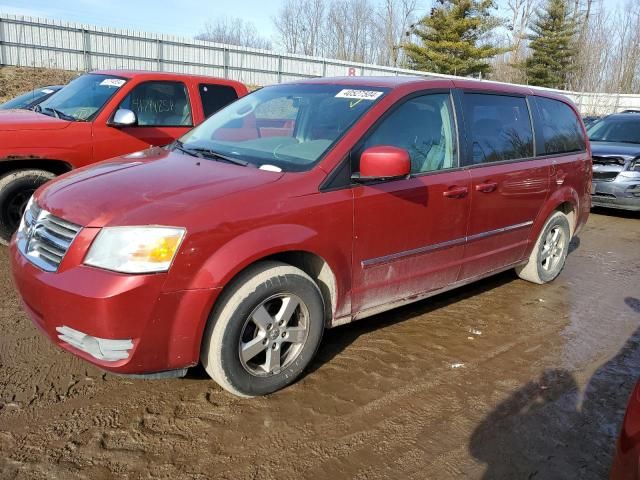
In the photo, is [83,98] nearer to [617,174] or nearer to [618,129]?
[617,174]

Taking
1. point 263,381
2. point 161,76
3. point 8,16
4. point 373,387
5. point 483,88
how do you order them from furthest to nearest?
1. point 8,16
2. point 161,76
3. point 483,88
4. point 373,387
5. point 263,381

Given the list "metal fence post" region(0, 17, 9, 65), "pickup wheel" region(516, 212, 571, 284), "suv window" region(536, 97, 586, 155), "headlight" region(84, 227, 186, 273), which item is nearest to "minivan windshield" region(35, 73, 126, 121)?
"headlight" region(84, 227, 186, 273)

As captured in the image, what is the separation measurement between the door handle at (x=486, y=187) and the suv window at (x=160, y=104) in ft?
12.2

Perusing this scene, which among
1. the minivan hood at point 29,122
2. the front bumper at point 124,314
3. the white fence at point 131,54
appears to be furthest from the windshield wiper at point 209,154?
the white fence at point 131,54

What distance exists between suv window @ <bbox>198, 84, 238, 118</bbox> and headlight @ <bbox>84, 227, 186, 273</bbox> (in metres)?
4.10

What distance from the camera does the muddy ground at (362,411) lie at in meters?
2.55

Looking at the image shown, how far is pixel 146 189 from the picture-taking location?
2.88 metres

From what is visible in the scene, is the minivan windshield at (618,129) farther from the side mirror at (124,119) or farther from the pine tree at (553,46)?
the pine tree at (553,46)

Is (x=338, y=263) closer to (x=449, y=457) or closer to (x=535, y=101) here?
(x=449, y=457)

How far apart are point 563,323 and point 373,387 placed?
2.08 m

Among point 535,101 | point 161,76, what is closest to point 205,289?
point 535,101

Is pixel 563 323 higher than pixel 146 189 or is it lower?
lower

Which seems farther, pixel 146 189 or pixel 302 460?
pixel 146 189

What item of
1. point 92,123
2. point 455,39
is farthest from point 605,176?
point 455,39
